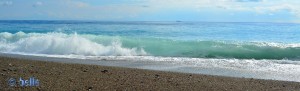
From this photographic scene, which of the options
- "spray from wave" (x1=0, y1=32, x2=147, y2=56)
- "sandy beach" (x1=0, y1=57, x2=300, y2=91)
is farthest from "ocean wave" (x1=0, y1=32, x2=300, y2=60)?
"sandy beach" (x1=0, y1=57, x2=300, y2=91)

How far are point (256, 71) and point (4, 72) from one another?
757 centimetres

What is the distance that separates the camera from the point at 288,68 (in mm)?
13383

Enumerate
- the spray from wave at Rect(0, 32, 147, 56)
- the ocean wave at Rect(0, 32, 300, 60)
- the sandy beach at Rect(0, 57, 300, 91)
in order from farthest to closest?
the spray from wave at Rect(0, 32, 147, 56), the ocean wave at Rect(0, 32, 300, 60), the sandy beach at Rect(0, 57, 300, 91)

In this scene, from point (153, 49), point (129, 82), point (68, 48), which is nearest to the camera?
point (129, 82)

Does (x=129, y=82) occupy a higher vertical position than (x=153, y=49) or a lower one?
lower

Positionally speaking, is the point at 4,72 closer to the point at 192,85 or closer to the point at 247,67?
the point at 192,85

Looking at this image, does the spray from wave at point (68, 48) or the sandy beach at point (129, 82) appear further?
the spray from wave at point (68, 48)

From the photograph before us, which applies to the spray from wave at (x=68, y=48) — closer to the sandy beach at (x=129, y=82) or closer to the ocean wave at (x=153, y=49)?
the ocean wave at (x=153, y=49)

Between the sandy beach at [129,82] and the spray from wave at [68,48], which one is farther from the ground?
the spray from wave at [68,48]

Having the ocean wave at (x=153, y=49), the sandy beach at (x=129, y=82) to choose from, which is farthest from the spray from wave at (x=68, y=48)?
the sandy beach at (x=129, y=82)

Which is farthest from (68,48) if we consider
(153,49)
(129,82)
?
(129,82)

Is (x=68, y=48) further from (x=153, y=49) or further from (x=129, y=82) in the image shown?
(x=129, y=82)

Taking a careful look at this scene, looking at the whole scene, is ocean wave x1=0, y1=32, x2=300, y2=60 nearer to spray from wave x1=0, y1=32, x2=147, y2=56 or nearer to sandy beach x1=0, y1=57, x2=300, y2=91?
spray from wave x1=0, y1=32, x2=147, y2=56

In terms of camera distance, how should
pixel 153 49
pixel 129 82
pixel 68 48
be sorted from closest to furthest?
1. pixel 129 82
2. pixel 68 48
3. pixel 153 49
